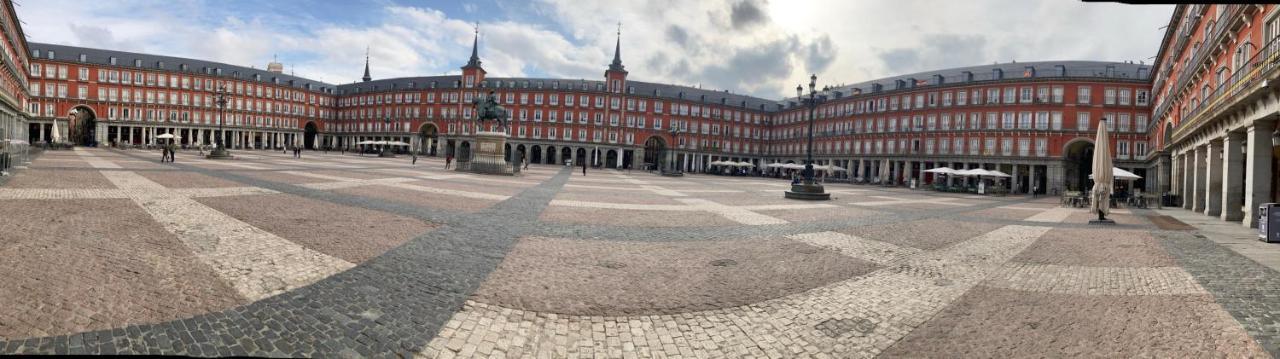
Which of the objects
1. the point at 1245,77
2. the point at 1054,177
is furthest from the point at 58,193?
the point at 1054,177

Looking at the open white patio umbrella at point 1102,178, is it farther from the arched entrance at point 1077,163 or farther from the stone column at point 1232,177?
the arched entrance at point 1077,163

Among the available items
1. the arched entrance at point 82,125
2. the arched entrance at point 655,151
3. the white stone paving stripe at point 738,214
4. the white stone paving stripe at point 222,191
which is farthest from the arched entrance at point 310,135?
the white stone paving stripe at point 738,214

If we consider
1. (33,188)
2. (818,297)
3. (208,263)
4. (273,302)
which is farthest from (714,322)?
(33,188)

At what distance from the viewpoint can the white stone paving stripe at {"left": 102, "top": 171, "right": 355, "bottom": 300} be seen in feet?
21.4

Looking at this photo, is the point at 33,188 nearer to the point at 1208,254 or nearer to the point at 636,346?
the point at 636,346

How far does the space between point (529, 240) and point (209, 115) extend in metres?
106

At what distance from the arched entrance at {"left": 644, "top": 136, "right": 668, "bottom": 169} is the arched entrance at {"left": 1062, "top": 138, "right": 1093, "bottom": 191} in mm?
50532

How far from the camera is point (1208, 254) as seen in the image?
10625 mm

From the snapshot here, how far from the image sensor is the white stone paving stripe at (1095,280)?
7.57 meters

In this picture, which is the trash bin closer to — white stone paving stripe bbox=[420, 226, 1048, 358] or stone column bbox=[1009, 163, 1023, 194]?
white stone paving stripe bbox=[420, 226, 1048, 358]

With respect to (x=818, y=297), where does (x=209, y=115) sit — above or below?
above

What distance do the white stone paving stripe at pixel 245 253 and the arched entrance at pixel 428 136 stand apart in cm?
8188

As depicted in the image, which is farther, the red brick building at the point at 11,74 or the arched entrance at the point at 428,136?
the arched entrance at the point at 428,136

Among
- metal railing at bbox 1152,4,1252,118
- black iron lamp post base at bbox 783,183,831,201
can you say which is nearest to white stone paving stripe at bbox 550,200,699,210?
black iron lamp post base at bbox 783,183,831,201
